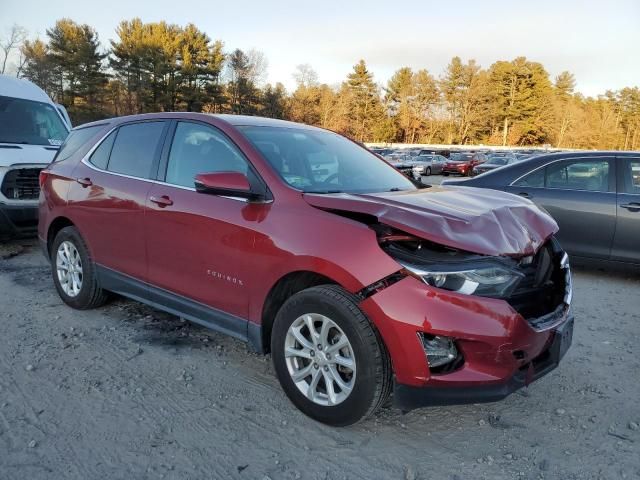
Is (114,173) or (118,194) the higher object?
(114,173)

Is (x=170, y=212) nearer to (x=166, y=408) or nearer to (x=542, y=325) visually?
(x=166, y=408)

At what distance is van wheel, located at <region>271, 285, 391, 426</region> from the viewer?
100 inches

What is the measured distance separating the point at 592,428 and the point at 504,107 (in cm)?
9884

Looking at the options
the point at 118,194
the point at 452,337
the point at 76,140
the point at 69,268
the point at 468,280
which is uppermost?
the point at 76,140

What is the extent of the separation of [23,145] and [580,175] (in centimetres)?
759

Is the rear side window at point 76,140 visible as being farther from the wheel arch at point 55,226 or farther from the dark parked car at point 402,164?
the dark parked car at point 402,164

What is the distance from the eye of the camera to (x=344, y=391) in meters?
2.70

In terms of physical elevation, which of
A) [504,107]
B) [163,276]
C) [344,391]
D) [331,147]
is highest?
[504,107]

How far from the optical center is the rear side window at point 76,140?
465 centimetres

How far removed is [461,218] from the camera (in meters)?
2.66

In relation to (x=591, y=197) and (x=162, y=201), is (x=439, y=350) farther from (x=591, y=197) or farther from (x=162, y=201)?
(x=591, y=197)

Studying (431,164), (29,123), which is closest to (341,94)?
(431,164)

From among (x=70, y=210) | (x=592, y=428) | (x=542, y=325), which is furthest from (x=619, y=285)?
(x=70, y=210)

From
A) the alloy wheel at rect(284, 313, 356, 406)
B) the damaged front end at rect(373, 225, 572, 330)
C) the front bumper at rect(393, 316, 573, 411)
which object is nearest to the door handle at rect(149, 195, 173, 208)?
the alloy wheel at rect(284, 313, 356, 406)
